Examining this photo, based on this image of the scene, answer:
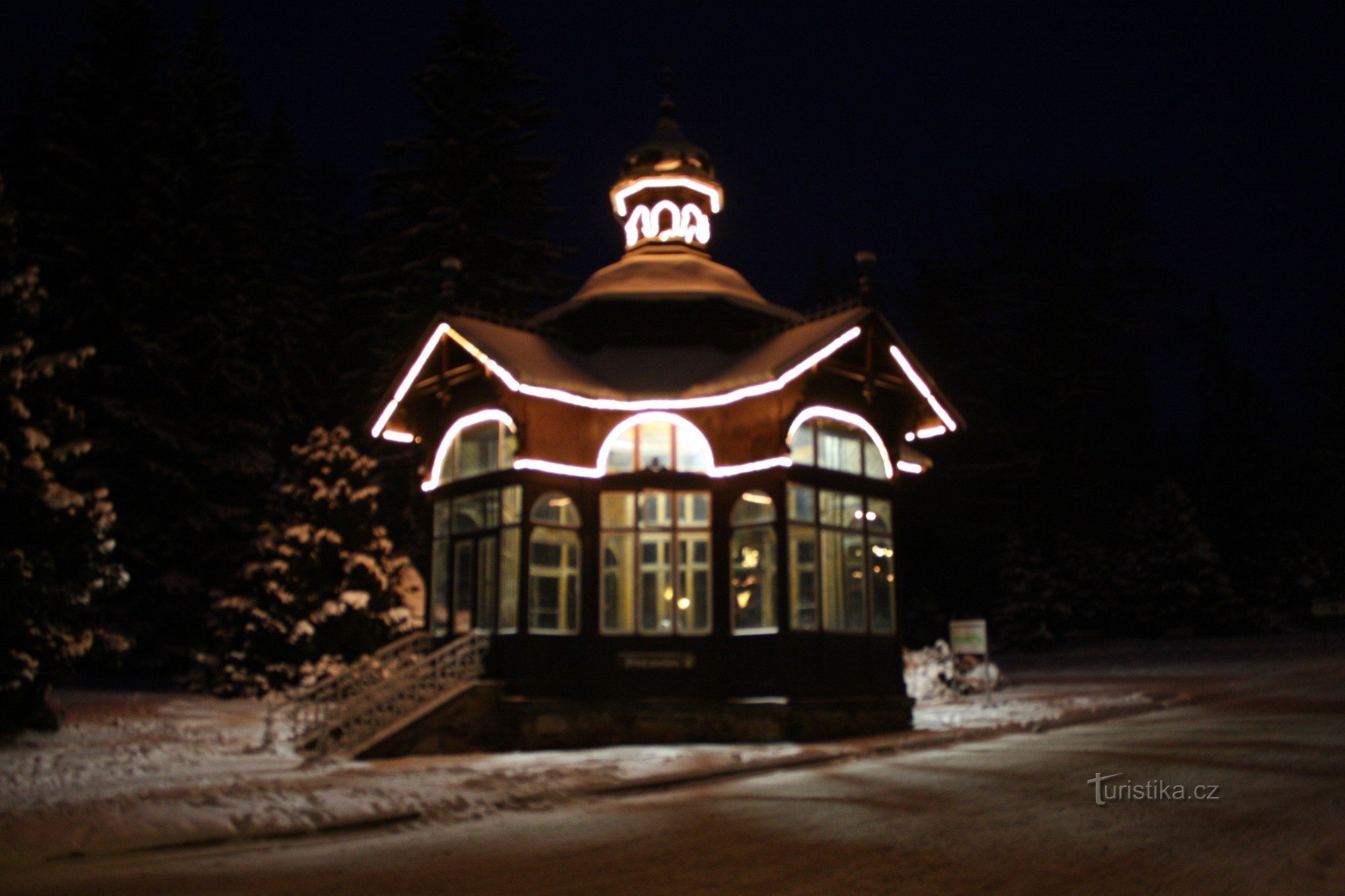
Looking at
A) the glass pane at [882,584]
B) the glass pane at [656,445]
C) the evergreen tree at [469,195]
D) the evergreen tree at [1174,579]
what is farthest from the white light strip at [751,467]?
the evergreen tree at [1174,579]

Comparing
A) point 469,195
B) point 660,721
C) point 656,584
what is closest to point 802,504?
point 656,584

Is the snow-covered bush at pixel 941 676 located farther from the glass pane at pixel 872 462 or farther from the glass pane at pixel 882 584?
the glass pane at pixel 872 462

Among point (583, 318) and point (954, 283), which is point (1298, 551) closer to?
point (954, 283)

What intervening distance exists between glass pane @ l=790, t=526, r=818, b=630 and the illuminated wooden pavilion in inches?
1.5

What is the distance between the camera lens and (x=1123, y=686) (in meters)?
26.5

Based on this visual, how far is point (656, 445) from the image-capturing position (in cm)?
2011

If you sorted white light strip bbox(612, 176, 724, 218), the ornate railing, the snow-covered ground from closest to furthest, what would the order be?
the snow-covered ground < the ornate railing < white light strip bbox(612, 176, 724, 218)

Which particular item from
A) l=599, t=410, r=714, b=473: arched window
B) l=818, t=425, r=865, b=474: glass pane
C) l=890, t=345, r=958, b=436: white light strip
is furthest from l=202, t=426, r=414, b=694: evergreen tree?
l=890, t=345, r=958, b=436: white light strip

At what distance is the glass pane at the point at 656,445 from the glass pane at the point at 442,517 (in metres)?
3.59

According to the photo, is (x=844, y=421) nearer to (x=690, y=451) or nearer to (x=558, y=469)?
(x=690, y=451)

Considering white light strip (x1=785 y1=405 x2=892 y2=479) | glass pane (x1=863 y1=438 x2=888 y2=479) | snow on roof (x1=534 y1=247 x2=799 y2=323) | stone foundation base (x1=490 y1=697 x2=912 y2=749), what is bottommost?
stone foundation base (x1=490 y1=697 x2=912 y2=749)

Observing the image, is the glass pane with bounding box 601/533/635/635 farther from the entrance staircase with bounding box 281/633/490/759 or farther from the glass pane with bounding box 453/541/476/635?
the glass pane with bounding box 453/541/476/635

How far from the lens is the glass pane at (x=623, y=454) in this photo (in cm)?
1994

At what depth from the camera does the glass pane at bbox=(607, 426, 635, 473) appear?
785 inches
